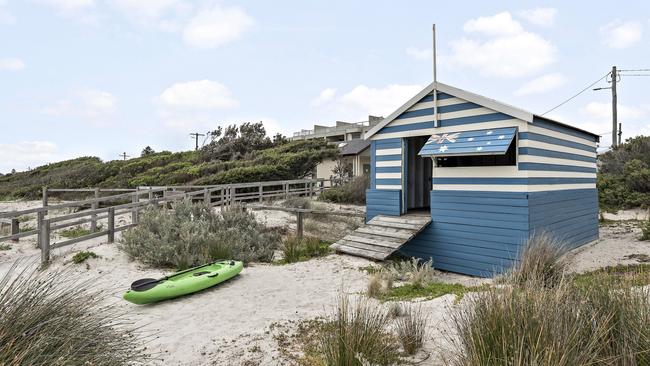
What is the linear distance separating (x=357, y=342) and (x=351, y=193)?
15.2 meters

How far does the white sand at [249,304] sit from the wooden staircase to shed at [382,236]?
307 millimetres

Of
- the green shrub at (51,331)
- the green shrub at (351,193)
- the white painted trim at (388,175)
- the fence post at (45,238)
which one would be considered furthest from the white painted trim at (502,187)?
the green shrub at (351,193)

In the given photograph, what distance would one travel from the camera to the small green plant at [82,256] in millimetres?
7599

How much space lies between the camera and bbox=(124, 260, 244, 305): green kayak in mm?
5423

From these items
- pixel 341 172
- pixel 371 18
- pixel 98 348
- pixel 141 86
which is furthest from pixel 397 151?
pixel 341 172

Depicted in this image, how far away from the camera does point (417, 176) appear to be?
36.1 ft

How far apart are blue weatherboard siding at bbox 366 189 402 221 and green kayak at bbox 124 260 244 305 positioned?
14.4 ft

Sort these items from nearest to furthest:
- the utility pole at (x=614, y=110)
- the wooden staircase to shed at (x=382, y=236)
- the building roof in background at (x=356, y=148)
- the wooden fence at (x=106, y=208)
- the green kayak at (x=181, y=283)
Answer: the green kayak at (x=181, y=283) < the wooden staircase to shed at (x=382, y=236) < the wooden fence at (x=106, y=208) < the utility pole at (x=614, y=110) < the building roof in background at (x=356, y=148)

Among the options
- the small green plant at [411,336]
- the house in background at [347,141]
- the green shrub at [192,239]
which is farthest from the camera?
the house in background at [347,141]

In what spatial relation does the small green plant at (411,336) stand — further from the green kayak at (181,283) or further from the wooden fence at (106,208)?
the wooden fence at (106,208)

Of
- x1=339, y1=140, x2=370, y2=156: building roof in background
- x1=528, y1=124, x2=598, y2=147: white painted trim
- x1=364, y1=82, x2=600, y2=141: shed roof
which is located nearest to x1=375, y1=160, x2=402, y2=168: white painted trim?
x1=364, y1=82, x2=600, y2=141: shed roof

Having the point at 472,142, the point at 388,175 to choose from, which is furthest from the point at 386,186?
the point at 472,142

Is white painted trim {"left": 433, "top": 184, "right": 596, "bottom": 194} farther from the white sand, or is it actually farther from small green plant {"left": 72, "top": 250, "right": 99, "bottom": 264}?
small green plant {"left": 72, "top": 250, "right": 99, "bottom": 264}

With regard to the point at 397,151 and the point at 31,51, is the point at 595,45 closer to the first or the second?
the point at 397,151
